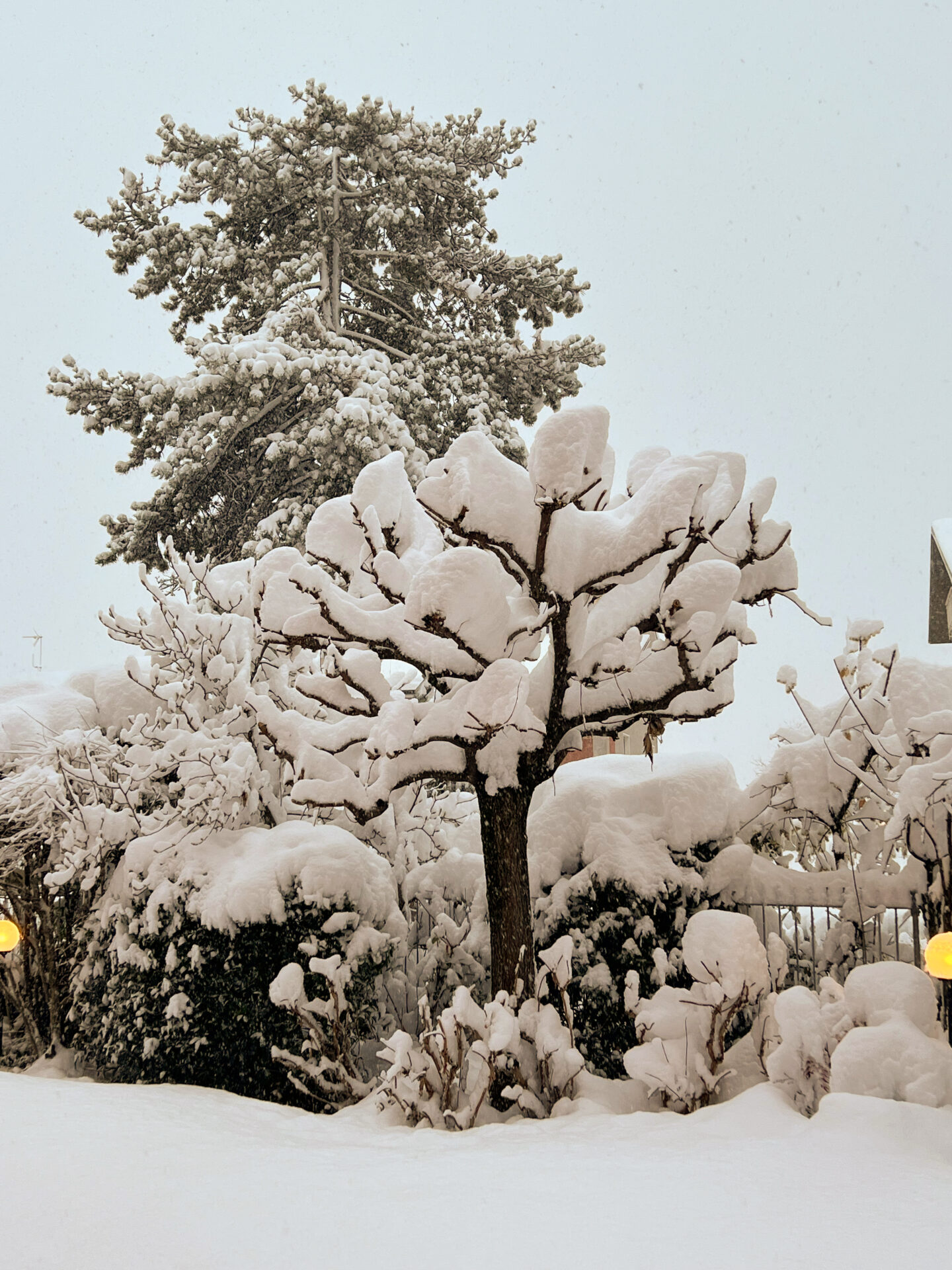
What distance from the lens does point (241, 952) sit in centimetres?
602

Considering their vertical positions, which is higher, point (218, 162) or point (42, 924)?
point (218, 162)

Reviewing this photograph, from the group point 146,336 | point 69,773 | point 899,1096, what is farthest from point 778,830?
point 146,336

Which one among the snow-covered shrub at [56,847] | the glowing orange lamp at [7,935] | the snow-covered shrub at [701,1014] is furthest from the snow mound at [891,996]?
the glowing orange lamp at [7,935]

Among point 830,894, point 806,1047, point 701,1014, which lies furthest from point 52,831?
point 830,894

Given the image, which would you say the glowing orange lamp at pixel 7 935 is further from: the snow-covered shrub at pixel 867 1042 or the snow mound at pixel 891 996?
the snow mound at pixel 891 996

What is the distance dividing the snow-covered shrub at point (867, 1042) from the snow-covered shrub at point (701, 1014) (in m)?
0.24

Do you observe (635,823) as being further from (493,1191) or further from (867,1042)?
(493,1191)

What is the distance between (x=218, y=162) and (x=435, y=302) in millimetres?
3703

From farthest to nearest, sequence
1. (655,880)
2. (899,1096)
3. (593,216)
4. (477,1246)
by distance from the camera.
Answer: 1. (593,216)
2. (655,880)
3. (899,1096)
4. (477,1246)

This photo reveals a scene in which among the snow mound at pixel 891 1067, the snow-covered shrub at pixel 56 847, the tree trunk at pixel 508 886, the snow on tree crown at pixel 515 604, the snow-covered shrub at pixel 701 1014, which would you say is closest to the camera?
the snow mound at pixel 891 1067

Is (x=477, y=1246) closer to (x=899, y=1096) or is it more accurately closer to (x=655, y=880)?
(x=899, y=1096)

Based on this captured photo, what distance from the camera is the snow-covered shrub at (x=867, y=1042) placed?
4.61m

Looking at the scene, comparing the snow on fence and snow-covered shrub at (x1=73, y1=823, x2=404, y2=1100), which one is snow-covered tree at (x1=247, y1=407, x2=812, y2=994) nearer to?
snow-covered shrub at (x1=73, y1=823, x2=404, y2=1100)

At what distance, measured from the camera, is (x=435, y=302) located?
16.5 meters
